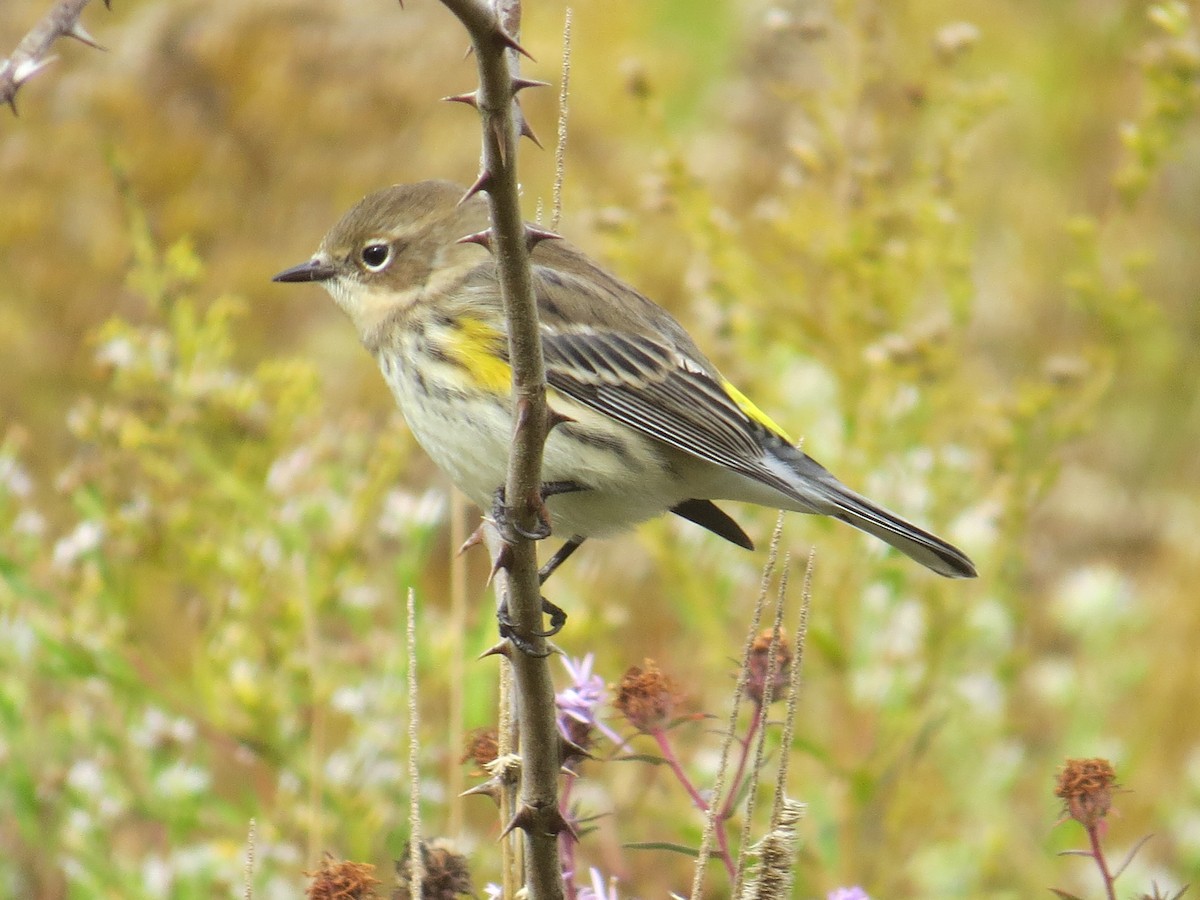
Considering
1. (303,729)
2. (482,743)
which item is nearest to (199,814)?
(303,729)

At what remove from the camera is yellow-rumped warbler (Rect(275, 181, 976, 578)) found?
2.75 meters

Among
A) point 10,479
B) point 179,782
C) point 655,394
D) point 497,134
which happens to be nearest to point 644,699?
point 497,134

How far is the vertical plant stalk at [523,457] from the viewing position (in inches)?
53.4

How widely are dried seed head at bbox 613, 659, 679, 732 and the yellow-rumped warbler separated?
786mm

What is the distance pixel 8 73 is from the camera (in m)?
1.24

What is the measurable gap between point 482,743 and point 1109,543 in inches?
185

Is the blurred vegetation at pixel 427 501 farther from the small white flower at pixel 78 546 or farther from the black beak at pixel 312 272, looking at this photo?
the black beak at pixel 312 272

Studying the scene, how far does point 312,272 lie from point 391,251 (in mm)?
175

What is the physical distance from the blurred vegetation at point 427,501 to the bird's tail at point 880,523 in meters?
0.22

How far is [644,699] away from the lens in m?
1.90

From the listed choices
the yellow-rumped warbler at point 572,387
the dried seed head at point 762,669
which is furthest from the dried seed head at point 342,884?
the yellow-rumped warbler at point 572,387

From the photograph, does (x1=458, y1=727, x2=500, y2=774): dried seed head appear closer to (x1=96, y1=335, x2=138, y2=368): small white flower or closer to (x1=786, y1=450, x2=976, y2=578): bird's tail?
(x1=786, y1=450, x2=976, y2=578): bird's tail

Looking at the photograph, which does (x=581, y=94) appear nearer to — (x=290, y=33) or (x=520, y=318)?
(x=290, y=33)

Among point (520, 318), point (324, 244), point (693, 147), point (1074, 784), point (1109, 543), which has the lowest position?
point (1074, 784)
